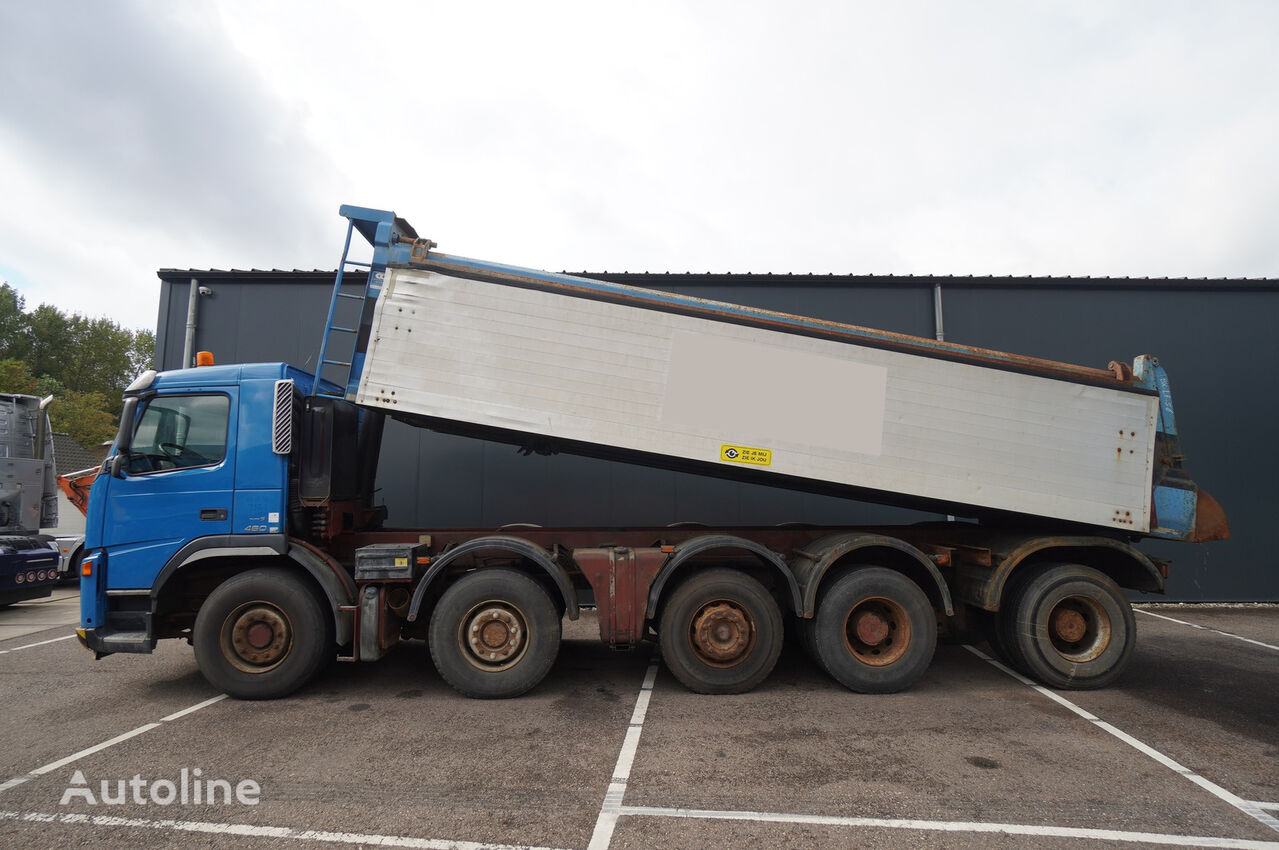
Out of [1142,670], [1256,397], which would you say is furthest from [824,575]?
[1256,397]

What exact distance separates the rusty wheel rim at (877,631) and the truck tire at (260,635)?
4735 millimetres

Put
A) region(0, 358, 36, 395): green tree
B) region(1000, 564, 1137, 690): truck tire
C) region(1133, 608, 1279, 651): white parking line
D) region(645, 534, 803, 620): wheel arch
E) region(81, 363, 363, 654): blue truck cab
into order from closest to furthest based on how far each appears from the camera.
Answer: region(81, 363, 363, 654): blue truck cab → region(645, 534, 803, 620): wheel arch → region(1000, 564, 1137, 690): truck tire → region(1133, 608, 1279, 651): white parking line → region(0, 358, 36, 395): green tree

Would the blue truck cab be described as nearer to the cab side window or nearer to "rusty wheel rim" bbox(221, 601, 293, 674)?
the cab side window

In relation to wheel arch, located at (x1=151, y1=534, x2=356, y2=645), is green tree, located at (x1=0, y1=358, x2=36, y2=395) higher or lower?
higher

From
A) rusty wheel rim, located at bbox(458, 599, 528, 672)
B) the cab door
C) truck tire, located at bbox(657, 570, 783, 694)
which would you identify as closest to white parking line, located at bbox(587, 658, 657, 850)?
truck tire, located at bbox(657, 570, 783, 694)

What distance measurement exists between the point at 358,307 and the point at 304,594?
6.07m

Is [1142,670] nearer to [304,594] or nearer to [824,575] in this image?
[824,575]

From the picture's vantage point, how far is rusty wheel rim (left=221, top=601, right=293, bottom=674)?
16.2 feet

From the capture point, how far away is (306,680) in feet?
16.5

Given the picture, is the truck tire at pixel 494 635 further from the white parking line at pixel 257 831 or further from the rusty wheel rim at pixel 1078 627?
the rusty wheel rim at pixel 1078 627

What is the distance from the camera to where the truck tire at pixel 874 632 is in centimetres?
512

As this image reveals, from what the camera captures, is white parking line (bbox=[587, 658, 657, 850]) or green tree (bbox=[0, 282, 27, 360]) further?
green tree (bbox=[0, 282, 27, 360])

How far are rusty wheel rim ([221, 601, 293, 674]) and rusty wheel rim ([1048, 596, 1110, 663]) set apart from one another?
697 centimetres

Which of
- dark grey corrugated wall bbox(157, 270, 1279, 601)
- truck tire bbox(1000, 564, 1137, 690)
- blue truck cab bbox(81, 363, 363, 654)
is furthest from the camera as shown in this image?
dark grey corrugated wall bbox(157, 270, 1279, 601)
